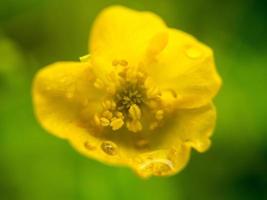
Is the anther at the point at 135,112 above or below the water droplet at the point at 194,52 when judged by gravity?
below

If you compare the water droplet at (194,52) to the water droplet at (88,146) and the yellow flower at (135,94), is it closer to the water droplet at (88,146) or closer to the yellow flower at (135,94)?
the yellow flower at (135,94)

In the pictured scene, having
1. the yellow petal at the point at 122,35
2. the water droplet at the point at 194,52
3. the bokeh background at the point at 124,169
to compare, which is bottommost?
the bokeh background at the point at 124,169

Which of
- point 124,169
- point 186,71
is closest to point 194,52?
point 186,71

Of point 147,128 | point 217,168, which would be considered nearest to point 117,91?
point 147,128

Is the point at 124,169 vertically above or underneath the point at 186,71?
underneath

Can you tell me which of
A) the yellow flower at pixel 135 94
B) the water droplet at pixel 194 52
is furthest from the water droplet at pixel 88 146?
the water droplet at pixel 194 52

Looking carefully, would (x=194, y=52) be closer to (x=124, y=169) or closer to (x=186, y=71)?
(x=186, y=71)
